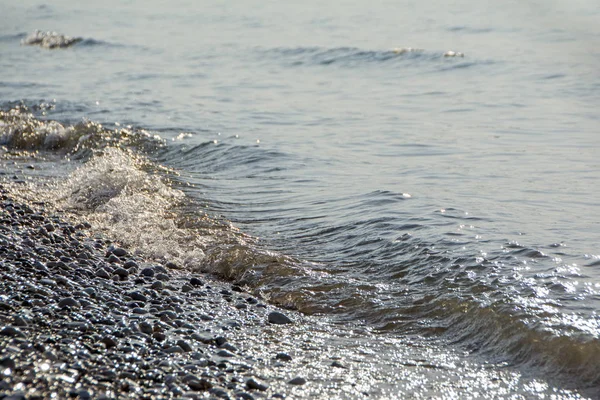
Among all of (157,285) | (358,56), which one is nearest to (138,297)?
(157,285)

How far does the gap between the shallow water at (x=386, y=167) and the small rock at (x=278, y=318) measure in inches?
16.9

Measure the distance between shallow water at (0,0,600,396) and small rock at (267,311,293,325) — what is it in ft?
1.41

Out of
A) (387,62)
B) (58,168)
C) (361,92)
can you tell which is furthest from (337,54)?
(58,168)

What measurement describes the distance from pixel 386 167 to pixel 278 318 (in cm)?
440

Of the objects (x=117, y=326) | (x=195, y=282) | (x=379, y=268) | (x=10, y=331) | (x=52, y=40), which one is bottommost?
(x=379, y=268)

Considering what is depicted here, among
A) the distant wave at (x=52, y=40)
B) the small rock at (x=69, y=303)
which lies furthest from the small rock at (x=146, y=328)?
the distant wave at (x=52, y=40)

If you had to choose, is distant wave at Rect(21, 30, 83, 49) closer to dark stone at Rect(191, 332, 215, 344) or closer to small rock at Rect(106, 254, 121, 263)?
small rock at Rect(106, 254, 121, 263)

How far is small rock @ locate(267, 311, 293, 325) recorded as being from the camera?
480 cm

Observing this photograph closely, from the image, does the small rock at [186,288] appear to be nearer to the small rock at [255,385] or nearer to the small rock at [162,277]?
the small rock at [162,277]

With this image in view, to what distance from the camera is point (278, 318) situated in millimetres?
4824

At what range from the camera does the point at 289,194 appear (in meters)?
8.06

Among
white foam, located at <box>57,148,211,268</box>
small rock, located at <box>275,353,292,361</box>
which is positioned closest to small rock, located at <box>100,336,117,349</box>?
small rock, located at <box>275,353,292,361</box>

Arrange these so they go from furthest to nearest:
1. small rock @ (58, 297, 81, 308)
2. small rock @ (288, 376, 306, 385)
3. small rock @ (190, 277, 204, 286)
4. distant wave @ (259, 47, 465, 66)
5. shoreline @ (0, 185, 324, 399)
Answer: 1. distant wave @ (259, 47, 465, 66)
2. small rock @ (190, 277, 204, 286)
3. small rock @ (58, 297, 81, 308)
4. small rock @ (288, 376, 306, 385)
5. shoreline @ (0, 185, 324, 399)

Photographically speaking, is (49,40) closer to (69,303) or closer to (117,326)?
(69,303)
